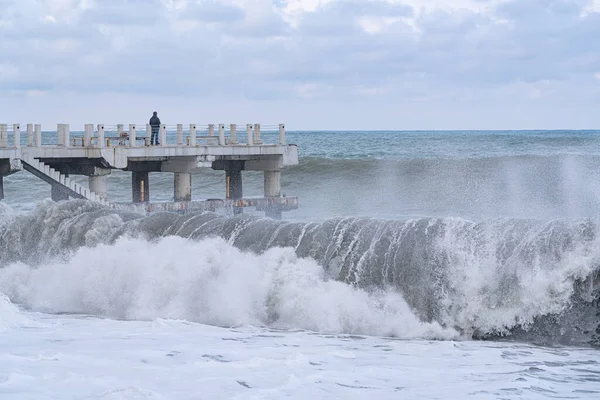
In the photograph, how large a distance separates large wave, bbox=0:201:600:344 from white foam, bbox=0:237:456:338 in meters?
0.03

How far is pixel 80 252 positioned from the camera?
2097 cm

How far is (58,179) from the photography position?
2609 cm

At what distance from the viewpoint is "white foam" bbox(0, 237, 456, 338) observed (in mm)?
16531

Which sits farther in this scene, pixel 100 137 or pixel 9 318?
pixel 100 137

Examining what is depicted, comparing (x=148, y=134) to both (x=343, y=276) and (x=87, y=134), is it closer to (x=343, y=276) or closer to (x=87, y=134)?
(x=87, y=134)

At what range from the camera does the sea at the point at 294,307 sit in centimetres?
1232

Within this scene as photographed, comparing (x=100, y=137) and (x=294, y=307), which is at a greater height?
(x=100, y=137)

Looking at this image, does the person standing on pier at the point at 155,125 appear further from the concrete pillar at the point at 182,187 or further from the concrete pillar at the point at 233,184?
the concrete pillar at the point at 233,184

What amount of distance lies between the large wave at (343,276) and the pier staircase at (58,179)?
4813 mm

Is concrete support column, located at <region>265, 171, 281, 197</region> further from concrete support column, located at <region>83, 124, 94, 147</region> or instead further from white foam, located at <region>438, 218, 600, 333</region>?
white foam, located at <region>438, 218, 600, 333</region>

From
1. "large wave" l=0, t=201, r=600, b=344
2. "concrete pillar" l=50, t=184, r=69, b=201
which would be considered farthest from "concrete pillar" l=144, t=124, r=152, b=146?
"large wave" l=0, t=201, r=600, b=344

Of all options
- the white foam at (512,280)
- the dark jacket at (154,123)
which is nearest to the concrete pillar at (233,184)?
the dark jacket at (154,123)

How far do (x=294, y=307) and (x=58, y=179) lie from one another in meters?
11.4

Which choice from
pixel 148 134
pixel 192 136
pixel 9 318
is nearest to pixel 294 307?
pixel 9 318
